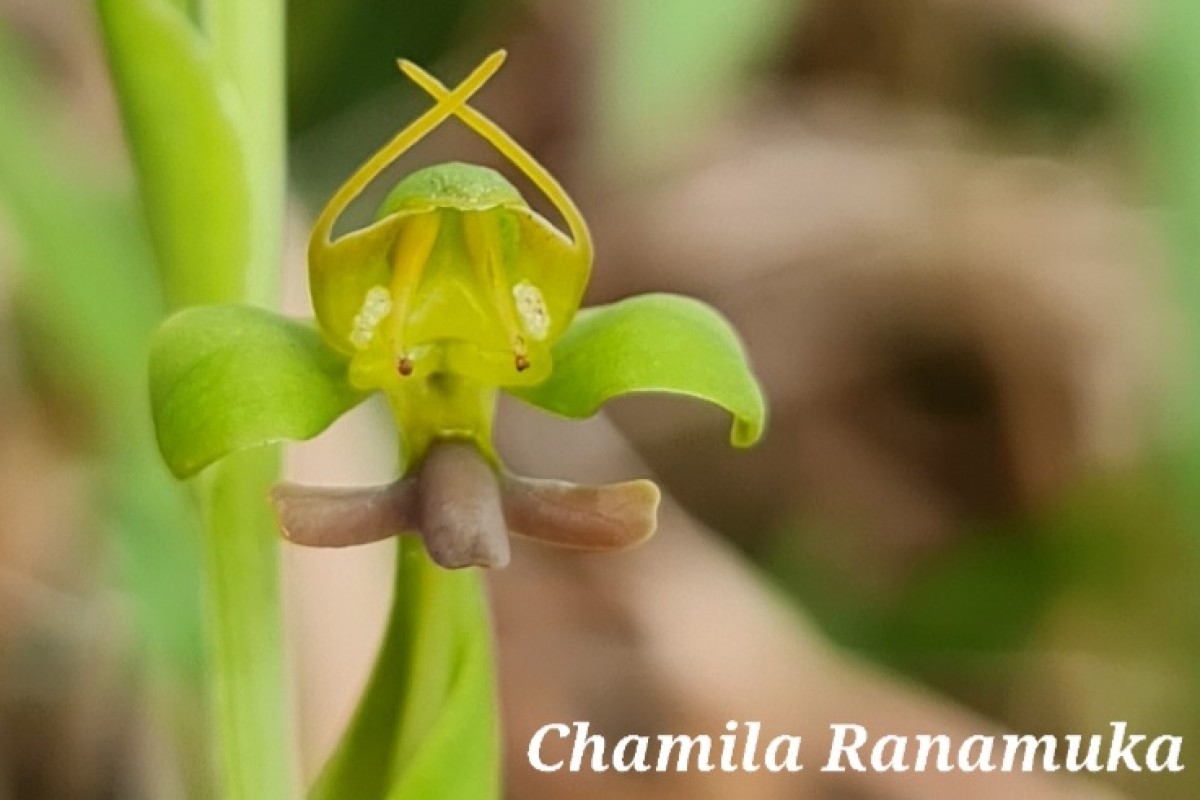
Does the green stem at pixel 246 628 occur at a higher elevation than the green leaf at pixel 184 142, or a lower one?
lower

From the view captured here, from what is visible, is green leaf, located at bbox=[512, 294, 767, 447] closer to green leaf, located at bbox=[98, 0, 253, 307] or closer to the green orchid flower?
the green orchid flower

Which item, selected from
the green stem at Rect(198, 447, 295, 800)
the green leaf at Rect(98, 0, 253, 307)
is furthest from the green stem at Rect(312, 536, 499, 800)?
the green leaf at Rect(98, 0, 253, 307)

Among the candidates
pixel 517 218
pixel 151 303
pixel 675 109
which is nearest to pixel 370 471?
pixel 151 303

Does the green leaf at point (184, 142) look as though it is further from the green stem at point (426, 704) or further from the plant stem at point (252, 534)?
the green stem at point (426, 704)

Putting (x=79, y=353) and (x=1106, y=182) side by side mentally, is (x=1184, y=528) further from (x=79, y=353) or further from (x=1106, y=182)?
(x=79, y=353)

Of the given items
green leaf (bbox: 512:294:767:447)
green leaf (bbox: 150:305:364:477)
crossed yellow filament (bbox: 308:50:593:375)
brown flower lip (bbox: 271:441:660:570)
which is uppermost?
crossed yellow filament (bbox: 308:50:593:375)

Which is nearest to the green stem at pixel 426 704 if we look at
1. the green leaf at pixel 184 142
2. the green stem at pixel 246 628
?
the green stem at pixel 246 628
